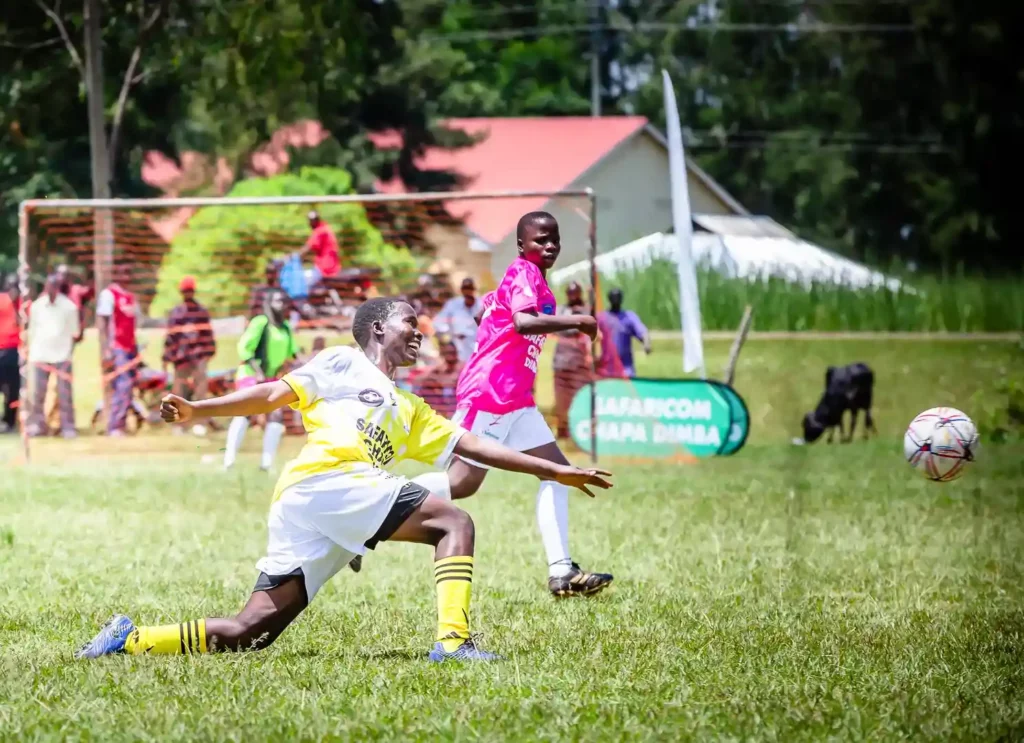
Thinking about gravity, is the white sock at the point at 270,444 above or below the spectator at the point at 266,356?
below

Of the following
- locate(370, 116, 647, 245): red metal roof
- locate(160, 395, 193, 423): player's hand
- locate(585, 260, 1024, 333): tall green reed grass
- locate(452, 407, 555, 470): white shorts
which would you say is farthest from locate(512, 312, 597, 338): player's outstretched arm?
locate(370, 116, 647, 245): red metal roof

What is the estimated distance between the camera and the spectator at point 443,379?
741 inches

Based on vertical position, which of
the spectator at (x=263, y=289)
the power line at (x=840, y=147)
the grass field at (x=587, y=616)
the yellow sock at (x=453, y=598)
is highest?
the power line at (x=840, y=147)

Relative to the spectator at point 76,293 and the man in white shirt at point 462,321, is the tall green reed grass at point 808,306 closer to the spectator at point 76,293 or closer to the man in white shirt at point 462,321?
the man in white shirt at point 462,321

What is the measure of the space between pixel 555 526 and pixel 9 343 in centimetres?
1337

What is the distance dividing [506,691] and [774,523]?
645cm

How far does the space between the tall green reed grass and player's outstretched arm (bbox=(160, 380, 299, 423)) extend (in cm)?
2530

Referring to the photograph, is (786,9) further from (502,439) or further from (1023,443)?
(502,439)

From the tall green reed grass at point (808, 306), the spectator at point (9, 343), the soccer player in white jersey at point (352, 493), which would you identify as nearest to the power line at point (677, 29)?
the tall green reed grass at point (808, 306)

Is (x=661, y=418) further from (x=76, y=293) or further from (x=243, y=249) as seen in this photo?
(x=243, y=249)

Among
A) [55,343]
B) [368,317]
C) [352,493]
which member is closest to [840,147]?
[55,343]

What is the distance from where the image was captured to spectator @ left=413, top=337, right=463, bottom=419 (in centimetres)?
1883

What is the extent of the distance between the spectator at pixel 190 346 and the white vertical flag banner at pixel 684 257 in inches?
251

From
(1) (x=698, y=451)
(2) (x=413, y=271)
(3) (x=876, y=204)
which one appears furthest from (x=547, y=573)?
(3) (x=876, y=204)
